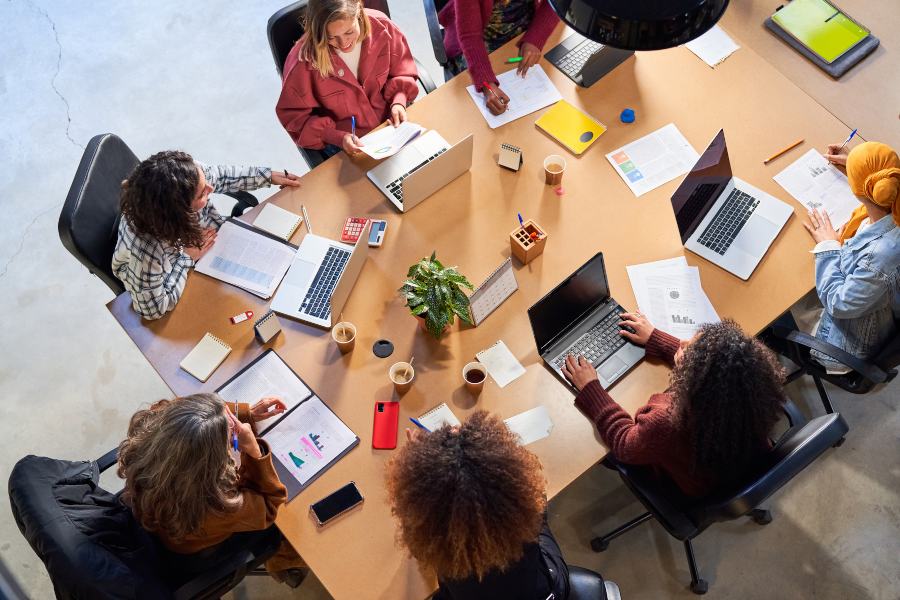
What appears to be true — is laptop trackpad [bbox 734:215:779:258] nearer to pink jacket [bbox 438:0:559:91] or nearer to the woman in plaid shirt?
pink jacket [bbox 438:0:559:91]

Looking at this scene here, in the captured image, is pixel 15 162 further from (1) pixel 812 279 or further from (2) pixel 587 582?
(1) pixel 812 279

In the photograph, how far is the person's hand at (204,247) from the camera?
246 centimetres

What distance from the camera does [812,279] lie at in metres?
2.43

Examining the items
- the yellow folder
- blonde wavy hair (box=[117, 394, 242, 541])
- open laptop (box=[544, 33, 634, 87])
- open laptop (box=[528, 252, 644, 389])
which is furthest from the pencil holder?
blonde wavy hair (box=[117, 394, 242, 541])

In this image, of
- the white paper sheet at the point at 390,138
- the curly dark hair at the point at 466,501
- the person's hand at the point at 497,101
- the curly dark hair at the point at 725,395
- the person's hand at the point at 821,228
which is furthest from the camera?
the person's hand at the point at 497,101

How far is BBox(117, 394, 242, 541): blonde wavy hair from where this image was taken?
5.98 feet

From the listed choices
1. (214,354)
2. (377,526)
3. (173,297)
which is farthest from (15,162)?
(377,526)

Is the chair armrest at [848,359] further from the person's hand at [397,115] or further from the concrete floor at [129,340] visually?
the person's hand at [397,115]

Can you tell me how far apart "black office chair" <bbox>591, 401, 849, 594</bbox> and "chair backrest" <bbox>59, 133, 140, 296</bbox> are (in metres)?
1.99

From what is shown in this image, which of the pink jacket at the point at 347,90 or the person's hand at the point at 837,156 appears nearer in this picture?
the person's hand at the point at 837,156

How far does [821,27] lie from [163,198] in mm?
3143

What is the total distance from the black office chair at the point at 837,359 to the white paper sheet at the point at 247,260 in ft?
6.41

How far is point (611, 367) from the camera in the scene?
2.26m

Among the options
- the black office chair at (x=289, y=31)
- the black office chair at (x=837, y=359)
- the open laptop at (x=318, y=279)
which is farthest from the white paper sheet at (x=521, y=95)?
the black office chair at (x=837, y=359)
